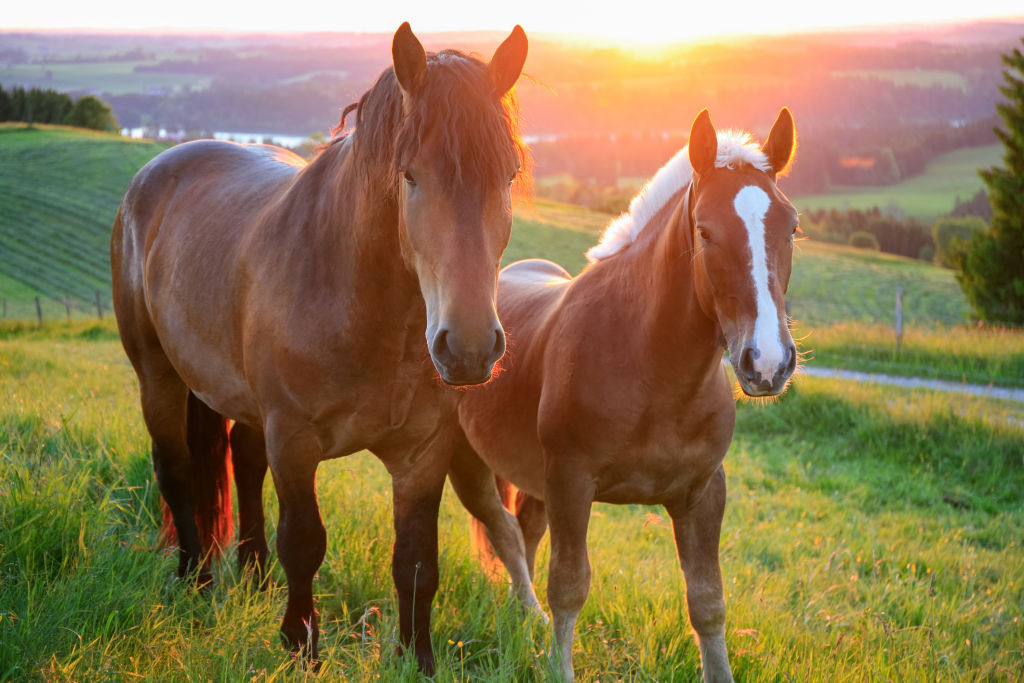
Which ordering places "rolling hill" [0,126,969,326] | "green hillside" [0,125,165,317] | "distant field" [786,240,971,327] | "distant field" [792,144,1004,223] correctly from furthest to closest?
"distant field" [792,144,1004,223] < "distant field" [786,240,971,327] < "rolling hill" [0,126,969,326] < "green hillside" [0,125,165,317]

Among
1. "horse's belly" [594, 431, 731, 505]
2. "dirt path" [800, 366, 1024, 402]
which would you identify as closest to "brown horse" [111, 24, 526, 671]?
"horse's belly" [594, 431, 731, 505]

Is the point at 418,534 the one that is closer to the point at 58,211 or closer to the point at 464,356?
the point at 464,356

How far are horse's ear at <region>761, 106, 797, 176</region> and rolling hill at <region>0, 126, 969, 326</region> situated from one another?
78.7 ft

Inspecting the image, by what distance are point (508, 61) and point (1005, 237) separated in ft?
71.8

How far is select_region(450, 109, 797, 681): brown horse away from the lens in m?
2.49

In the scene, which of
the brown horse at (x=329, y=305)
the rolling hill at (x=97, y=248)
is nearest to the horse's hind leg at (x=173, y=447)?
the brown horse at (x=329, y=305)

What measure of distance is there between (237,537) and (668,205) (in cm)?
263

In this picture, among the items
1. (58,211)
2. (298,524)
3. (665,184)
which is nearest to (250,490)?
(298,524)

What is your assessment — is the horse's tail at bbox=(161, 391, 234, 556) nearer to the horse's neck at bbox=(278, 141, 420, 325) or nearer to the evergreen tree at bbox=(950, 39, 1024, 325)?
the horse's neck at bbox=(278, 141, 420, 325)

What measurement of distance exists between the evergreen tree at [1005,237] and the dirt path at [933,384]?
9.25 m

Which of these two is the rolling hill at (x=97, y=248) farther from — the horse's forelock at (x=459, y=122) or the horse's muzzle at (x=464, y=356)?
the horse's muzzle at (x=464, y=356)

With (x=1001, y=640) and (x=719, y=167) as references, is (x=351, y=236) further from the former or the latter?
(x=1001, y=640)

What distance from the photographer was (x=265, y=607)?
299 centimetres

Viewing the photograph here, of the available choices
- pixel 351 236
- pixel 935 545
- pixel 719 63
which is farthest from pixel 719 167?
pixel 719 63
